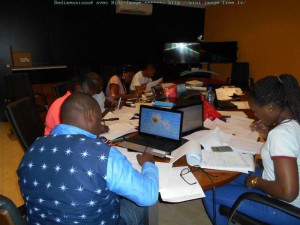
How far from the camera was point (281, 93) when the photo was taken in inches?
47.9

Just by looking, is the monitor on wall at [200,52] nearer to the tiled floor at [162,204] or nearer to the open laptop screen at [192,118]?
the tiled floor at [162,204]

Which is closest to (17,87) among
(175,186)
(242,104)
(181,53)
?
(242,104)

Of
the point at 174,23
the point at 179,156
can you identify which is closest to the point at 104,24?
the point at 174,23

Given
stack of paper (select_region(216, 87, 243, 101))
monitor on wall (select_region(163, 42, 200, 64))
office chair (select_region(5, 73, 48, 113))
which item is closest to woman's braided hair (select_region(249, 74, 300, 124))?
stack of paper (select_region(216, 87, 243, 101))

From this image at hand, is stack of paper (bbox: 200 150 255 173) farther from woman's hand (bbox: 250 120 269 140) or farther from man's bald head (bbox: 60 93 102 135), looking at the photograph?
man's bald head (bbox: 60 93 102 135)

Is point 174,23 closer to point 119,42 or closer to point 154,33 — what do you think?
point 154,33

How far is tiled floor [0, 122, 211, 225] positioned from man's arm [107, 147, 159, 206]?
1104mm

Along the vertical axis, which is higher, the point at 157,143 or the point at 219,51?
the point at 219,51

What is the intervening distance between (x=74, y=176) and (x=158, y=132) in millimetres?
915

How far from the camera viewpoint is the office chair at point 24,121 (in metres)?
1.46

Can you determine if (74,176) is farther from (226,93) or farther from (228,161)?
(226,93)

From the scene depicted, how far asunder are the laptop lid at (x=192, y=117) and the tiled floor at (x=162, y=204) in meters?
0.75

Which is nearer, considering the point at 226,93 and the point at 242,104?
the point at 242,104

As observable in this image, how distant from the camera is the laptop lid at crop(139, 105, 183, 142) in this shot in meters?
1.62
